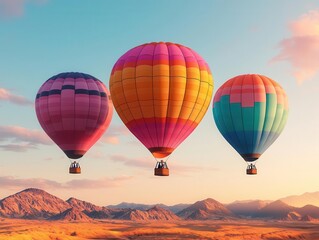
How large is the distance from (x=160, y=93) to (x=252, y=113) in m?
14.5

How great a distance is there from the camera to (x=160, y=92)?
44.3m

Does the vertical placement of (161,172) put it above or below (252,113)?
below

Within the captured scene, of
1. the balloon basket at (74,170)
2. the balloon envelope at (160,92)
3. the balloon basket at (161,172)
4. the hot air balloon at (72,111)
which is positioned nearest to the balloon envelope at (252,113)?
the balloon envelope at (160,92)

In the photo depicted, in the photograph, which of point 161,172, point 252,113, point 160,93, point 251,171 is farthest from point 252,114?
point 161,172

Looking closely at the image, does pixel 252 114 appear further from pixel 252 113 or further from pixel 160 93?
pixel 160 93

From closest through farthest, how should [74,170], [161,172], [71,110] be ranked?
[161,172] → [74,170] → [71,110]

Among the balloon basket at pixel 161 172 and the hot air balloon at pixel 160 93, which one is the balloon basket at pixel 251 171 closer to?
the hot air balloon at pixel 160 93

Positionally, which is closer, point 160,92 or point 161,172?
point 161,172

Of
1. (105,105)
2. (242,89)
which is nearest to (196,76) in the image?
(242,89)

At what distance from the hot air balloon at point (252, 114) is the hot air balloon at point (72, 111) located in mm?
15853

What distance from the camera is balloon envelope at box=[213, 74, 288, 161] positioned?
54.2 meters

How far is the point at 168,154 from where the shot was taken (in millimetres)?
45469

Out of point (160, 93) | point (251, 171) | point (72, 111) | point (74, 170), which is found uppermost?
point (72, 111)

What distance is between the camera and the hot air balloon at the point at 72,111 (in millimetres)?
57541
